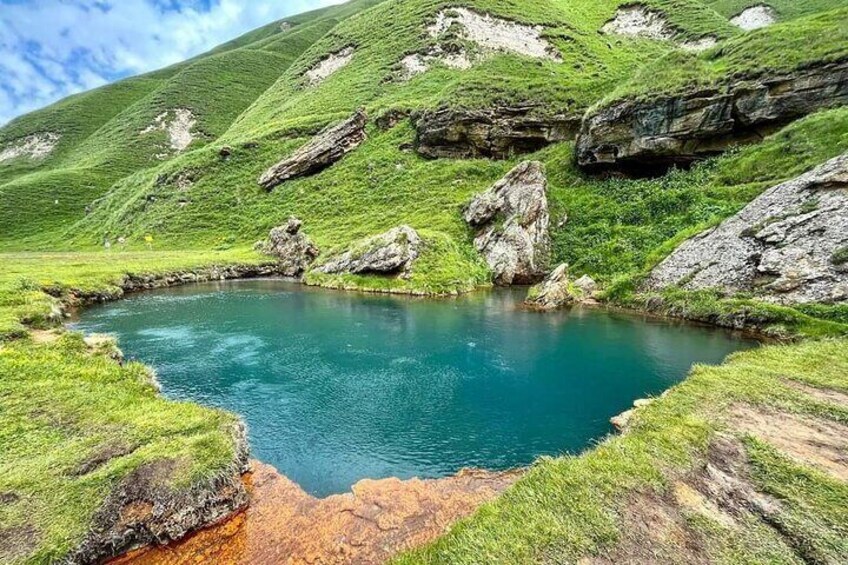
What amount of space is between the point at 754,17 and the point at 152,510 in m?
214

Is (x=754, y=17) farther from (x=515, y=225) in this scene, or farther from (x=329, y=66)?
(x=515, y=225)

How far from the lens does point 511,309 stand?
1745 inches

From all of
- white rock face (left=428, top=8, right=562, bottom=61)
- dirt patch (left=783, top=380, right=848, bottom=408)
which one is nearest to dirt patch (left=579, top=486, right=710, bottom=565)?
dirt patch (left=783, top=380, right=848, bottom=408)

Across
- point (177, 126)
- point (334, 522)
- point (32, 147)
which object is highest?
point (177, 126)

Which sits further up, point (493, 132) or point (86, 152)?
point (86, 152)

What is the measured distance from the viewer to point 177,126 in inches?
6599

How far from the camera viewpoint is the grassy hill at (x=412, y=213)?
12.2 meters

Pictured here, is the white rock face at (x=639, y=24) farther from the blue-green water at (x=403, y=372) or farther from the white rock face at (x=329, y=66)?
the blue-green water at (x=403, y=372)

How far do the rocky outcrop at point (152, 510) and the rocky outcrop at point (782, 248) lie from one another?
38.8 m

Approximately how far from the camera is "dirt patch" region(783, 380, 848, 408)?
17.0m

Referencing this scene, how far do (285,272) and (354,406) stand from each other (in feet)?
161

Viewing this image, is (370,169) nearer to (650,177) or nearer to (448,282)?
(448,282)

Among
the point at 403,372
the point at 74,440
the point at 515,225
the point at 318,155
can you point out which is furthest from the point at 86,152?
the point at 74,440

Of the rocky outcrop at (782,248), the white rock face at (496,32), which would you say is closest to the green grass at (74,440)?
the rocky outcrop at (782,248)
